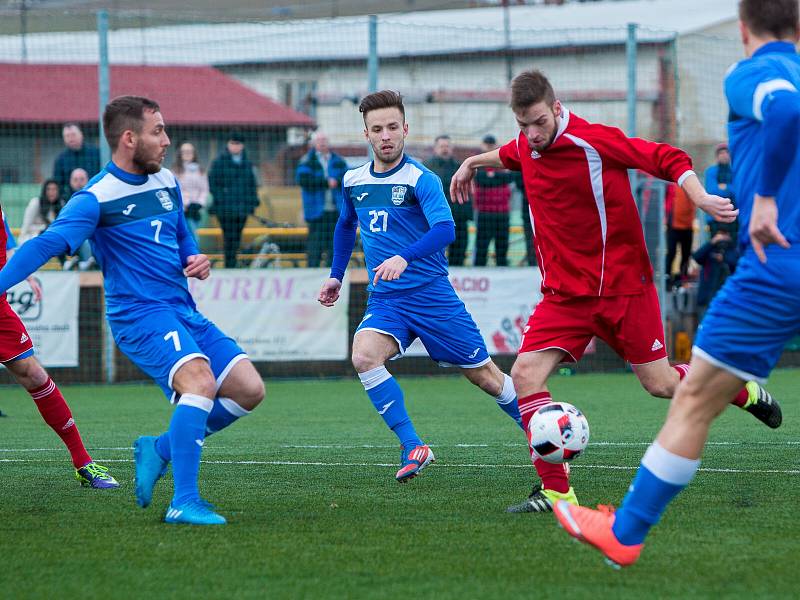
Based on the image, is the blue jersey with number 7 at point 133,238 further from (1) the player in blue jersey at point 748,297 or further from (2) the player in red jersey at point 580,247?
(1) the player in blue jersey at point 748,297

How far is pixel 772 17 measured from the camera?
4285 mm

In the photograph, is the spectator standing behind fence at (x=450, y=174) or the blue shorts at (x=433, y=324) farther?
the spectator standing behind fence at (x=450, y=174)

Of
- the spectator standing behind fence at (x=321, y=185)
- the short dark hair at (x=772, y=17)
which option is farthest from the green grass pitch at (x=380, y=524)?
the spectator standing behind fence at (x=321, y=185)

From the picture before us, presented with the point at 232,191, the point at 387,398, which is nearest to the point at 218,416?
the point at 387,398

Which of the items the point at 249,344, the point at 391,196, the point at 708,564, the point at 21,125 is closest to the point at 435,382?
the point at 249,344

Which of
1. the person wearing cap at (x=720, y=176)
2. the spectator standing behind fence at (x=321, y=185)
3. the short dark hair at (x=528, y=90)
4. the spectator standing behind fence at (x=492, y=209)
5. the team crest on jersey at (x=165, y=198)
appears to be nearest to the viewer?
the short dark hair at (x=528, y=90)

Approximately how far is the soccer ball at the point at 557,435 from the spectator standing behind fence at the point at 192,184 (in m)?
8.87

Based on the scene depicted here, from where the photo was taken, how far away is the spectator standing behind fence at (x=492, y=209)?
14.4 meters

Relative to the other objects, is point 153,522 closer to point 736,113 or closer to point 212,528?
point 212,528

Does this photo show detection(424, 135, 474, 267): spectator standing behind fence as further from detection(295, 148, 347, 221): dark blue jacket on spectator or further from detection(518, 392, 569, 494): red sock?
detection(518, 392, 569, 494): red sock

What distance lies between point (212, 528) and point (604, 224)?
8.10ft

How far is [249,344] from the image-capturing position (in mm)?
14305

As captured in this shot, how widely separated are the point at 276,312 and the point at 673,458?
1030 centimetres

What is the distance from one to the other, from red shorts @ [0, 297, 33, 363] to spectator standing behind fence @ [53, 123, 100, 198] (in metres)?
6.79
